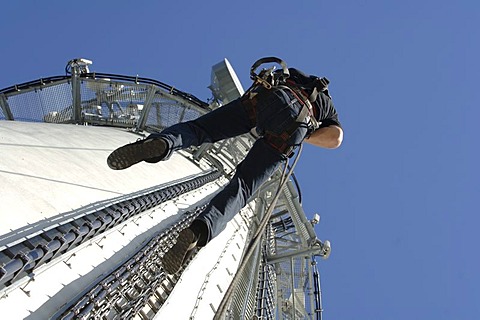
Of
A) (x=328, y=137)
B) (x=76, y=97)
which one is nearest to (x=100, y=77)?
(x=76, y=97)

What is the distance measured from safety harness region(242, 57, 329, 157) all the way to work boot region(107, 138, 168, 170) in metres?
1.00

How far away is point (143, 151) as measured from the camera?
4566 mm

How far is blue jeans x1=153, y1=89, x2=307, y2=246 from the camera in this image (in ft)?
15.6

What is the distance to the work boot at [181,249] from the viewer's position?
4145 mm

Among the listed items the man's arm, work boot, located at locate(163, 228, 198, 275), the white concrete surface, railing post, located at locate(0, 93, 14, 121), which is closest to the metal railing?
railing post, located at locate(0, 93, 14, 121)

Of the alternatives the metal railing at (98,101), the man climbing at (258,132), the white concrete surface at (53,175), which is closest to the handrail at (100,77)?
the metal railing at (98,101)

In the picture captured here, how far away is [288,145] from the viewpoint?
5.21m

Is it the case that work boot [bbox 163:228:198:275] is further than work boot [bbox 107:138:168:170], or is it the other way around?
work boot [bbox 107:138:168:170]

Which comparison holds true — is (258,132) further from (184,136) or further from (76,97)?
(76,97)

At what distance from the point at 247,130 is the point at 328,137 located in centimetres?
92

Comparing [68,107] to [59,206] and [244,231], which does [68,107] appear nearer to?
[244,231]

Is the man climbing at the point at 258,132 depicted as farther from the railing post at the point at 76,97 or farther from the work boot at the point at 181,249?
Answer: the railing post at the point at 76,97

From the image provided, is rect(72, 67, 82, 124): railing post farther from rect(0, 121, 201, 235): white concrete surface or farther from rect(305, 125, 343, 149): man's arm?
rect(305, 125, 343, 149): man's arm

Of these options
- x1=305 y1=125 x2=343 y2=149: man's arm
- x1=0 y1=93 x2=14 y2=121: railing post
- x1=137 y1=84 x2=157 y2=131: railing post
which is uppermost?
x1=137 y1=84 x2=157 y2=131: railing post
